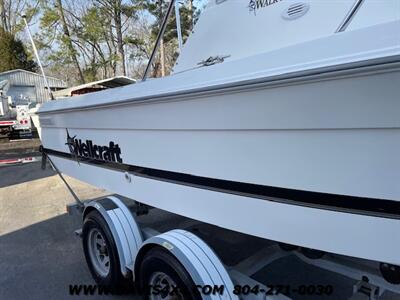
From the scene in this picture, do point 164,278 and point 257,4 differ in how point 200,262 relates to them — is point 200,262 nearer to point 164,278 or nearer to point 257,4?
point 164,278

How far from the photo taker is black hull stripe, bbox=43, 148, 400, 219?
1600 mm

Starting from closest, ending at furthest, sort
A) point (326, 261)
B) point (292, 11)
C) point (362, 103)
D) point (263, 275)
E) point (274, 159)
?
point (362, 103)
point (274, 159)
point (292, 11)
point (326, 261)
point (263, 275)

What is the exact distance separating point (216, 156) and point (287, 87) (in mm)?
625

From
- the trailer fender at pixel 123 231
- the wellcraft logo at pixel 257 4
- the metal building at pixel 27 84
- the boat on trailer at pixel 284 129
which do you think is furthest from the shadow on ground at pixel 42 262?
the metal building at pixel 27 84

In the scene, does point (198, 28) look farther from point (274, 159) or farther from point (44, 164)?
point (44, 164)

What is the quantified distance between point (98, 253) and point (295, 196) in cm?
215

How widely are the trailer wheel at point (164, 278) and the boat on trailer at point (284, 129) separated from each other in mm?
328

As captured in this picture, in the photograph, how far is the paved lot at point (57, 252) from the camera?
3.33 metres

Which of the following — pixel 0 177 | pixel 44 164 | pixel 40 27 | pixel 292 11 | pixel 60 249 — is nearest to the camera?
pixel 292 11

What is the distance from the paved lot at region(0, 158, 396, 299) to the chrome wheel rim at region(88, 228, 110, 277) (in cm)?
21

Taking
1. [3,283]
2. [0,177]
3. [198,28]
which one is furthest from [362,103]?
[0,177]

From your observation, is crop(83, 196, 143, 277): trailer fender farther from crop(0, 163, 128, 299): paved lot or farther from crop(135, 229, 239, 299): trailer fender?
crop(0, 163, 128, 299): paved lot

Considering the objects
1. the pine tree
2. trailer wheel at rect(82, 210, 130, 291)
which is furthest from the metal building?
trailer wheel at rect(82, 210, 130, 291)

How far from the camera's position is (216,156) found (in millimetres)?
2205
